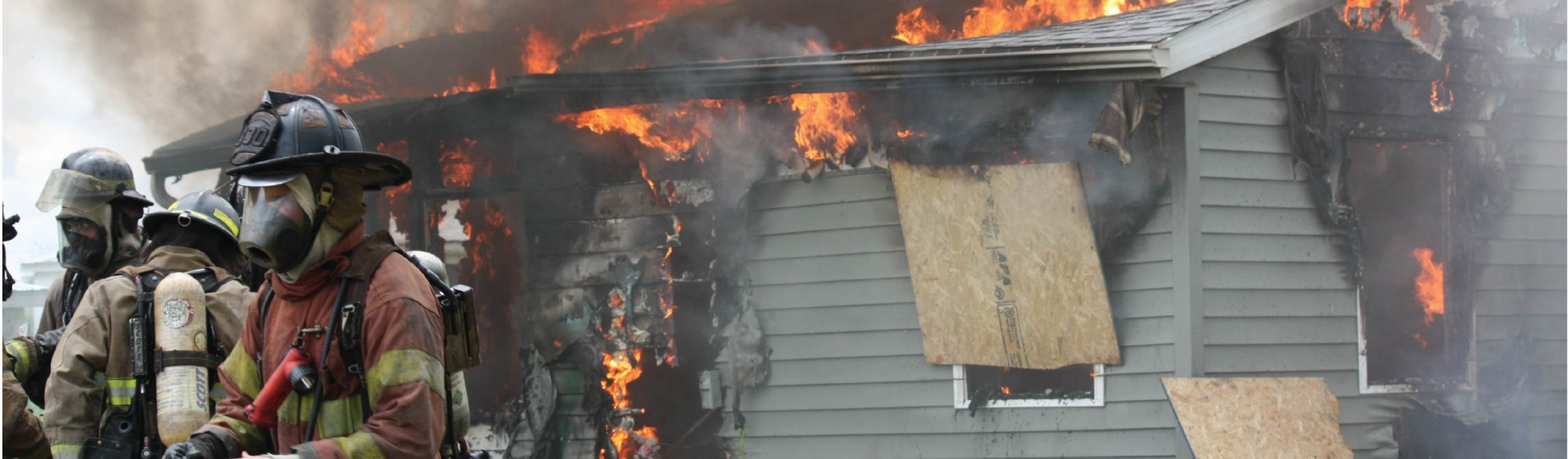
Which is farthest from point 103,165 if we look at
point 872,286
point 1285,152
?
point 1285,152

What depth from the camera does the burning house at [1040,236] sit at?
686 centimetres

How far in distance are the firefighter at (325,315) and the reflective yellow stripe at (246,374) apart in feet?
0.11

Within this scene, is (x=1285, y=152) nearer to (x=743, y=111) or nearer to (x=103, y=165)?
(x=743, y=111)

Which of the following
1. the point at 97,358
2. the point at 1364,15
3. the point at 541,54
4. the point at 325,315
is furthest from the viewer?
the point at 541,54

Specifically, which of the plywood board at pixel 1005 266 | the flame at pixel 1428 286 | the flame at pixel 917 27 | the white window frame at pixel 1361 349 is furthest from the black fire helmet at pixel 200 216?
the flame at pixel 1428 286

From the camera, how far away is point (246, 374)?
9.97 feet

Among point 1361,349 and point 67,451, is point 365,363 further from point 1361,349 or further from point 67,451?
point 1361,349

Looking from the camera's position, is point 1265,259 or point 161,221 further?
point 1265,259

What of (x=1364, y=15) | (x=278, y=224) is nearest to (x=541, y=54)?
(x=1364, y=15)

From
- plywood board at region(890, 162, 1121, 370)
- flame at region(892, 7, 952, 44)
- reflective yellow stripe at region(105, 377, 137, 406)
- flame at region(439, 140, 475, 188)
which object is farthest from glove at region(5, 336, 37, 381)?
flame at region(892, 7, 952, 44)

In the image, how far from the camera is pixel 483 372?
29.7 feet

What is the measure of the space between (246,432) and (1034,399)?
5.41 metres

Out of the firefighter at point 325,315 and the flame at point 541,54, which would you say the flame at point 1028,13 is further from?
the firefighter at point 325,315

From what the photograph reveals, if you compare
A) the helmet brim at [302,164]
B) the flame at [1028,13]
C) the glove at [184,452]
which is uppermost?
the flame at [1028,13]
